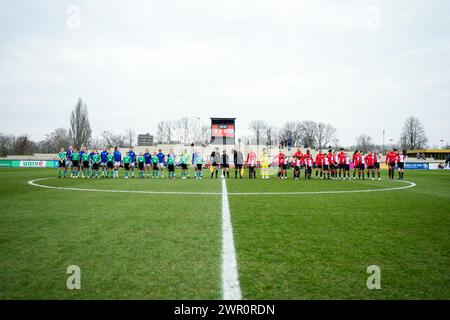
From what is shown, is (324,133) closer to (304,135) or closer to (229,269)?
(304,135)

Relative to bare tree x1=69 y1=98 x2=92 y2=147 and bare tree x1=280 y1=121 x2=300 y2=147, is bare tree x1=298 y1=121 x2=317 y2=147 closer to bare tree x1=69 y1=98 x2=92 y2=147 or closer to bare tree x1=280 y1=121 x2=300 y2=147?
bare tree x1=280 y1=121 x2=300 y2=147

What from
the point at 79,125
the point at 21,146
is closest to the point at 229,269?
the point at 79,125

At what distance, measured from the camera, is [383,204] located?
8.73 meters

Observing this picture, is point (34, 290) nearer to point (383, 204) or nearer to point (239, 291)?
point (239, 291)

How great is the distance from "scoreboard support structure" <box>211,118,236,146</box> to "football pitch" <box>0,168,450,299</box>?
1682 inches

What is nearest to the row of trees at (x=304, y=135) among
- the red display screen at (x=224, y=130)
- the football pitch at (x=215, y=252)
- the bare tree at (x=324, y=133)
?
the bare tree at (x=324, y=133)

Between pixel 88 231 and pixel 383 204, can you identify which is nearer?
pixel 88 231

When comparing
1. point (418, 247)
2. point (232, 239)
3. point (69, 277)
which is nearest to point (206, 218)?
point (232, 239)

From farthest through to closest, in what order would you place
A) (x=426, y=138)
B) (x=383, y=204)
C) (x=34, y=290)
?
(x=426, y=138)
(x=383, y=204)
(x=34, y=290)

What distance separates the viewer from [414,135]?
93.6 m

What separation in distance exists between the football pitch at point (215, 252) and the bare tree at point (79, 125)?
67.9 meters

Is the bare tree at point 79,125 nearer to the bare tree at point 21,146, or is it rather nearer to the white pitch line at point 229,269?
the bare tree at point 21,146
